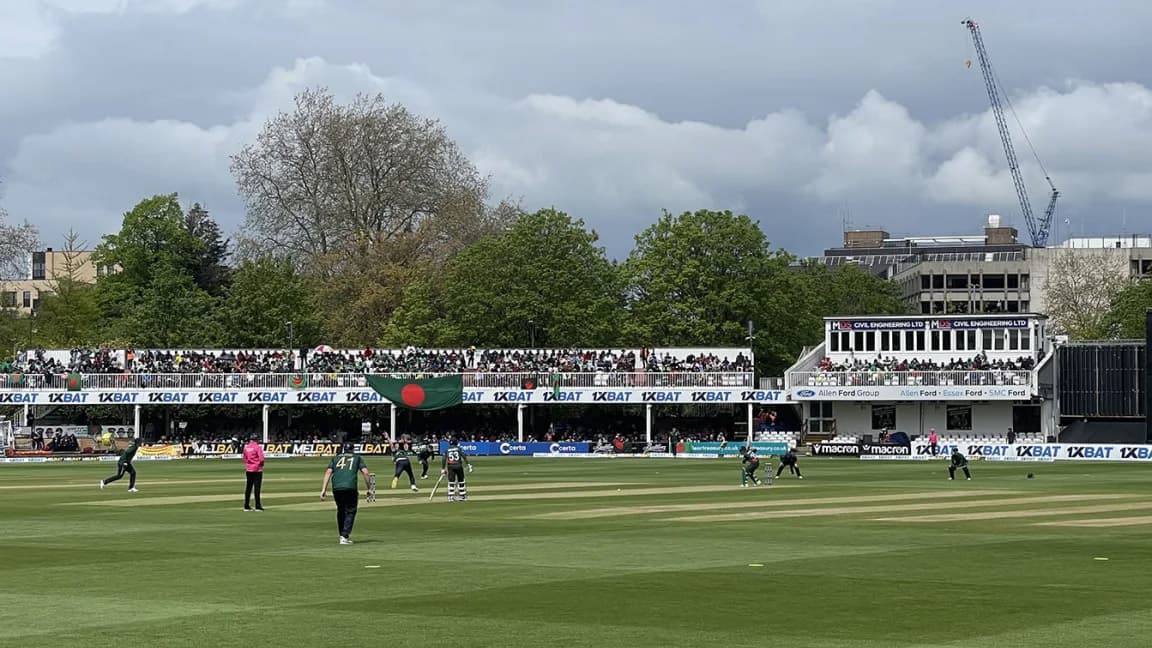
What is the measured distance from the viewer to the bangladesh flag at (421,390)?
94500 millimetres

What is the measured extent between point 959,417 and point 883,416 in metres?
4.29

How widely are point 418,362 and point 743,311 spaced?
68.6ft

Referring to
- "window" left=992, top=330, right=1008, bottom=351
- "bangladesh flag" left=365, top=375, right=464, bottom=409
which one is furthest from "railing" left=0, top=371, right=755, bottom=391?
"window" left=992, top=330, right=1008, bottom=351

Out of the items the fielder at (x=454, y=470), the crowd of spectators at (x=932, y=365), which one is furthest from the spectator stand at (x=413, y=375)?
the fielder at (x=454, y=470)

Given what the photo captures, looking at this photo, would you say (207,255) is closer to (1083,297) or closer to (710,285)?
(710,285)

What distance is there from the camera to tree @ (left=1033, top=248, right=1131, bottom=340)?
132 meters

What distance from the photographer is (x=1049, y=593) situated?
73.2 ft

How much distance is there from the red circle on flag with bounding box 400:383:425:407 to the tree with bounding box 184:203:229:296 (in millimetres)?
37328

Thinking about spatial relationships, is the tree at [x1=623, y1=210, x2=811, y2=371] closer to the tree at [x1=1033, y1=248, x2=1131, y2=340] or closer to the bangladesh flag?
the bangladesh flag

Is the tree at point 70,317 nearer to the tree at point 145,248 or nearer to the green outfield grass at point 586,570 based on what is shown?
the tree at point 145,248

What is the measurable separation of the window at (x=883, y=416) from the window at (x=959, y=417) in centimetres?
322

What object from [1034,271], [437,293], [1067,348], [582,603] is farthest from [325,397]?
[1034,271]

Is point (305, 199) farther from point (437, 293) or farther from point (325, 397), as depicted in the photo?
point (325, 397)

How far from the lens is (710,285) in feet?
350
